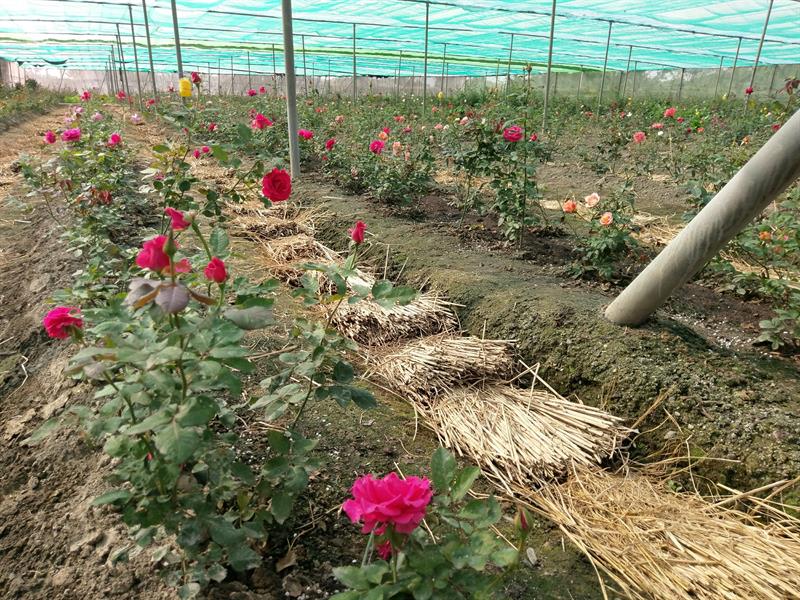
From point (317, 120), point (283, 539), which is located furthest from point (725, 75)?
point (283, 539)

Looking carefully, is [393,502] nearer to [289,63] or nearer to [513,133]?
[513,133]

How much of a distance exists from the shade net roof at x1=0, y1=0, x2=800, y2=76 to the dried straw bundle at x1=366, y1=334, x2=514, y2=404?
9567mm

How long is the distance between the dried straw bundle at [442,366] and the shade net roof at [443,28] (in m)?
9.57

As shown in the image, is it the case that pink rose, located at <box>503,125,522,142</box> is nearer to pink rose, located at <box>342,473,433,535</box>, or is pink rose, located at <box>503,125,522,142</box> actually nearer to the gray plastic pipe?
the gray plastic pipe

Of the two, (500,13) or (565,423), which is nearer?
(565,423)

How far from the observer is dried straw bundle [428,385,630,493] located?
190 cm

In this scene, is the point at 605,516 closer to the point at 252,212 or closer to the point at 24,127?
the point at 252,212

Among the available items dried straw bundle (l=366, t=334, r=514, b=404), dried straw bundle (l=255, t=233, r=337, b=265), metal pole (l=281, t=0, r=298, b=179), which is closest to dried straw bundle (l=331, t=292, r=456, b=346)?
dried straw bundle (l=366, t=334, r=514, b=404)

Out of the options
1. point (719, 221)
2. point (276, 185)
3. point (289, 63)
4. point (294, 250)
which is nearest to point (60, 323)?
point (276, 185)

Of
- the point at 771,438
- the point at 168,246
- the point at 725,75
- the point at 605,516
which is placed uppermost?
the point at 725,75

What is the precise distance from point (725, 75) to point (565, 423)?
933 inches

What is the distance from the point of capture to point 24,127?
1279 cm

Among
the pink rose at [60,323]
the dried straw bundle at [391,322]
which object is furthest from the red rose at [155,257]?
the dried straw bundle at [391,322]

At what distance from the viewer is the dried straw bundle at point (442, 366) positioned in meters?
2.29
